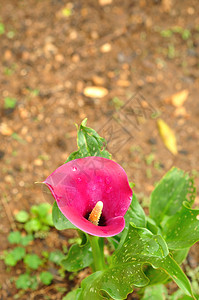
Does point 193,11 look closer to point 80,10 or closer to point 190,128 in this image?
point 80,10

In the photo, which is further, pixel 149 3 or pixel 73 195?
pixel 149 3

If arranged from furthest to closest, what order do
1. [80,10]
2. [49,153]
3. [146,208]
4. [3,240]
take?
1. [80,10]
2. [49,153]
3. [146,208]
4. [3,240]

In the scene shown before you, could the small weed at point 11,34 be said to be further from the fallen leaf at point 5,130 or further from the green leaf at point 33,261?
the green leaf at point 33,261

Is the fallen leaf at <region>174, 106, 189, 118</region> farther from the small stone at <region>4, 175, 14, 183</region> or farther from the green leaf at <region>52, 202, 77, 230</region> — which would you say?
the green leaf at <region>52, 202, 77, 230</region>

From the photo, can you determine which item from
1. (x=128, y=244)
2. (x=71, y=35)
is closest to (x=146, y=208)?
(x=128, y=244)

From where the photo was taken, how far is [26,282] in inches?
58.9

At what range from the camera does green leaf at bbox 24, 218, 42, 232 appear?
5.32 feet

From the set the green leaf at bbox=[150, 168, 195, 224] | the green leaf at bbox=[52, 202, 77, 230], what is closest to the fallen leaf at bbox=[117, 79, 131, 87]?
the green leaf at bbox=[150, 168, 195, 224]

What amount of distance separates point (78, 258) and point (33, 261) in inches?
15.1

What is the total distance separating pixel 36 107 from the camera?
2.04 meters

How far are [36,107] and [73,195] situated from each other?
1219mm

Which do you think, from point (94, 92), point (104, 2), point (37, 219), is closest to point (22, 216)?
point (37, 219)

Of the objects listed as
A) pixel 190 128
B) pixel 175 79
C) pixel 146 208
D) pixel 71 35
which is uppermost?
pixel 71 35

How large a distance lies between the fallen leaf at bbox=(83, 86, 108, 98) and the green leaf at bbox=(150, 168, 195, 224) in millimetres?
910
